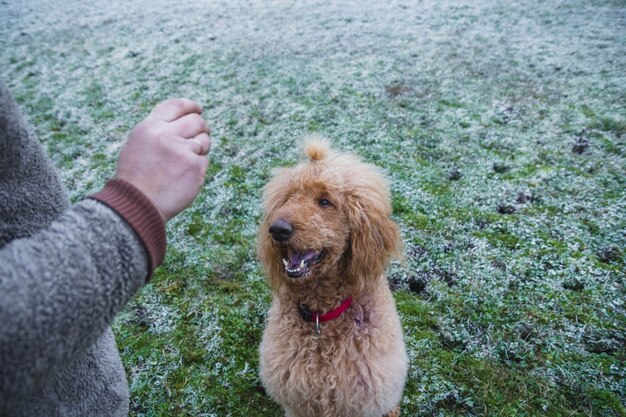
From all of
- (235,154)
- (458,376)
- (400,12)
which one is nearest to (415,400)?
(458,376)

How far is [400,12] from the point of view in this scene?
36.8ft

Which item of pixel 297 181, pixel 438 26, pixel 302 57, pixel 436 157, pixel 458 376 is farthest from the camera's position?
pixel 438 26

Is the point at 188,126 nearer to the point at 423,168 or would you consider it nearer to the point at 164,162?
the point at 164,162

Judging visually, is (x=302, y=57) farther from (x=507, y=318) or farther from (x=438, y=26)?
(x=507, y=318)

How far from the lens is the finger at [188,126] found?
0.96m

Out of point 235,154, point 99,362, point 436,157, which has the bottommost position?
point 235,154

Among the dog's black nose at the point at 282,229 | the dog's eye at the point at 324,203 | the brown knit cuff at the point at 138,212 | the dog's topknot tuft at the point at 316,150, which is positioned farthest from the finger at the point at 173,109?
the dog's topknot tuft at the point at 316,150

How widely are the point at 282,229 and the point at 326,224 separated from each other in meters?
Result: 0.31

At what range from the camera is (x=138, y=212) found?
0.80m

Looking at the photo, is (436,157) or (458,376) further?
(436,157)

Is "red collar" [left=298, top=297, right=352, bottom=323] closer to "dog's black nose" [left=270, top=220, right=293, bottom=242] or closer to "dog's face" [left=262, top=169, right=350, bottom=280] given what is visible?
"dog's face" [left=262, top=169, right=350, bottom=280]

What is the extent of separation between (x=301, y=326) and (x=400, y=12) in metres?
11.4

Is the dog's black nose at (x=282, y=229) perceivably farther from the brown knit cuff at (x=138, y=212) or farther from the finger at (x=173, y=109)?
the brown knit cuff at (x=138, y=212)

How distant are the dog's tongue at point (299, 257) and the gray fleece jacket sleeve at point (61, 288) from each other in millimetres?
1400
